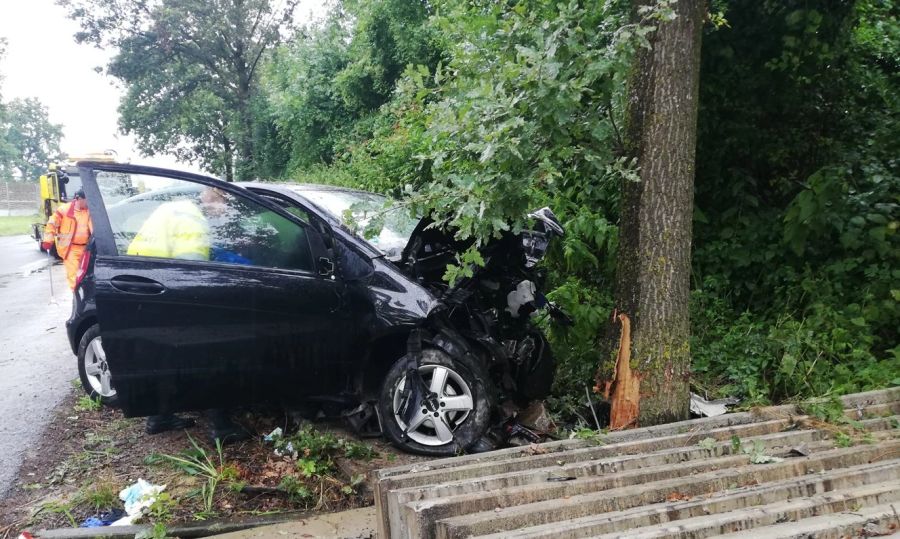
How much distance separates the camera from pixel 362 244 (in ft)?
14.0

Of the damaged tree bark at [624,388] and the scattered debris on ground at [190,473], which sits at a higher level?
the damaged tree bark at [624,388]

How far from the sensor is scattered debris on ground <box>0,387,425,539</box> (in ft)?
11.6

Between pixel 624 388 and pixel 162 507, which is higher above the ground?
pixel 624 388

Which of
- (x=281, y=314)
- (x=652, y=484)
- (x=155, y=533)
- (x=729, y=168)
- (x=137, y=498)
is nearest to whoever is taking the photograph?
(x=652, y=484)

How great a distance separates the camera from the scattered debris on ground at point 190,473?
3529 millimetres

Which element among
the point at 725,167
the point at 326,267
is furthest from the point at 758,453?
the point at 725,167

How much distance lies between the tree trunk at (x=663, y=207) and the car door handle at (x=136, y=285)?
2785mm

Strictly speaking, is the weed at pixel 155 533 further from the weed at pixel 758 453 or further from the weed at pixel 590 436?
the weed at pixel 758 453

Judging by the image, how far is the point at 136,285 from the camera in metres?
3.82

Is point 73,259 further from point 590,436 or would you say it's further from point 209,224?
point 590,436

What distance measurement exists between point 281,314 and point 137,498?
1.26 metres

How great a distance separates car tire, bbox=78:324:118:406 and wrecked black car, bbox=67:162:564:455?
1.21 metres

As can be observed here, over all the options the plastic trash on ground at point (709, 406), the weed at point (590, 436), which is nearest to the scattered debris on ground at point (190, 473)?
the weed at point (590, 436)

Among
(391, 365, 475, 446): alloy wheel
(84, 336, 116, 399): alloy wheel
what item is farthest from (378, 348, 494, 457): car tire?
(84, 336, 116, 399): alloy wheel
